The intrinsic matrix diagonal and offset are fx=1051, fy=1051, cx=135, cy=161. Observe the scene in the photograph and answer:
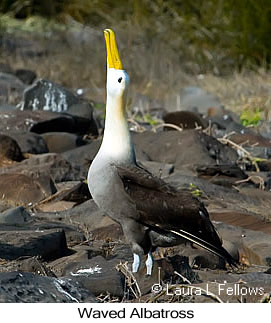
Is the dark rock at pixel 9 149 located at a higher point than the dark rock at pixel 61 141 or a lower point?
higher

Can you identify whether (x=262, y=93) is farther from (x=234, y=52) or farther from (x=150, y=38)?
(x=150, y=38)

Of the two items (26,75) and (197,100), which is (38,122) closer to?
(197,100)

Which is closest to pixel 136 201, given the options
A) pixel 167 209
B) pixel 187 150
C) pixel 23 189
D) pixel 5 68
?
pixel 167 209

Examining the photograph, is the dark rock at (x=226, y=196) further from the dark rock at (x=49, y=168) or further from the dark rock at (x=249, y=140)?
the dark rock at (x=249, y=140)

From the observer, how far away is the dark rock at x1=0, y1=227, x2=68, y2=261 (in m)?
5.62

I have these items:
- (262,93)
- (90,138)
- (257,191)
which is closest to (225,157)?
(257,191)

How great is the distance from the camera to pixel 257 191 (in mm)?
8000

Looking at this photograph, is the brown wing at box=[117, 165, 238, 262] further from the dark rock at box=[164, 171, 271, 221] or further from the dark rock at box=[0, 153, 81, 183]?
the dark rock at box=[0, 153, 81, 183]

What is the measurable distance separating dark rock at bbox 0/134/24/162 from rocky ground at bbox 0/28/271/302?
0.01 meters

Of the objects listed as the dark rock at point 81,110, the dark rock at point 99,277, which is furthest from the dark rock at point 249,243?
the dark rock at point 81,110

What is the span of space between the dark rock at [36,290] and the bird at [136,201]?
53 cm

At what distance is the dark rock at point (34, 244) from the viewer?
562 cm

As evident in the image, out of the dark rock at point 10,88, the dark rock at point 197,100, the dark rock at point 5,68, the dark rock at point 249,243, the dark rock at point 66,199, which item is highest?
the dark rock at point 249,243

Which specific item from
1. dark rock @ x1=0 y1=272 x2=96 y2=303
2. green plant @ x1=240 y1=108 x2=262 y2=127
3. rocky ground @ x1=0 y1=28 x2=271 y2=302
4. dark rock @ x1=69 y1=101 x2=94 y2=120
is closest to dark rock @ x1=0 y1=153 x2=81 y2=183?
rocky ground @ x1=0 y1=28 x2=271 y2=302
